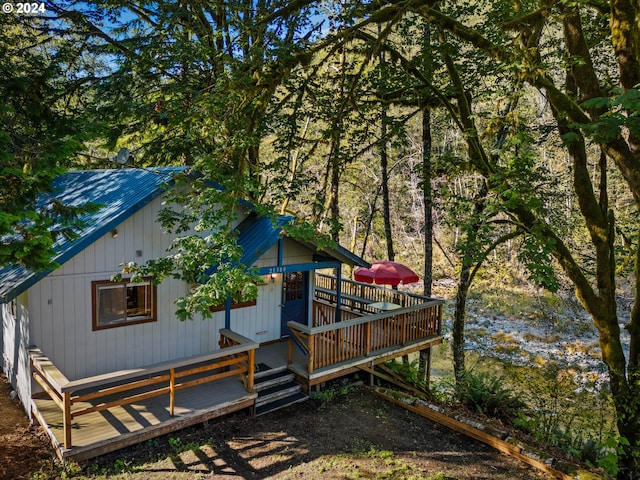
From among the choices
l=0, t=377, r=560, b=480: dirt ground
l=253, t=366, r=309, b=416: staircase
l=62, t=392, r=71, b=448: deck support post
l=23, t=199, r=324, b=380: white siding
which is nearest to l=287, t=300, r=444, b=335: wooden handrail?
l=253, t=366, r=309, b=416: staircase

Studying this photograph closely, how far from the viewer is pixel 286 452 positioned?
253 inches

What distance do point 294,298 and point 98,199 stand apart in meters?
4.83

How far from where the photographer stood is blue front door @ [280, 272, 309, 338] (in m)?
10.2

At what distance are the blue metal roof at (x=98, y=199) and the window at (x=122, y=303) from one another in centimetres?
101

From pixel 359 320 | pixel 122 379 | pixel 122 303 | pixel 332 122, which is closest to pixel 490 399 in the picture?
pixel 359 320

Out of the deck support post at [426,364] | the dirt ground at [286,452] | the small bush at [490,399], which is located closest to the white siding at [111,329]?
the dirt ground at [286,452]

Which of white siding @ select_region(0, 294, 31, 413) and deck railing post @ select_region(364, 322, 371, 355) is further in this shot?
deck railing post @ select_region(364, 322, 371, 355)

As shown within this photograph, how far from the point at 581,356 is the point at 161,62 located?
17941mm

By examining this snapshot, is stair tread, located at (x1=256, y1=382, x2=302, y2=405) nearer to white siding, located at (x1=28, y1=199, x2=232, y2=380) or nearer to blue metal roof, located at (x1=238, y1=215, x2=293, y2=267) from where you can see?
white siding, located at (x1=28, y1=199, x2=232, y2=380)

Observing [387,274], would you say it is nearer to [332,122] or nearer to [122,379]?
[332,122]

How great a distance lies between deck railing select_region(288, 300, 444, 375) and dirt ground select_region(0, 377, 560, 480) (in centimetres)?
119

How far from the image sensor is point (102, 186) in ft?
29.9

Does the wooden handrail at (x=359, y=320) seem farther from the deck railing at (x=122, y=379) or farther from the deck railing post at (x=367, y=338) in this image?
the deck railing at (x=122, y=379)

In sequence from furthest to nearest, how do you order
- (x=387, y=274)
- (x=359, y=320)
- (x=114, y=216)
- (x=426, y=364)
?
(x=426, y=364), (x=387, y=274), (x=359, y=320), (x=114, y=216)
